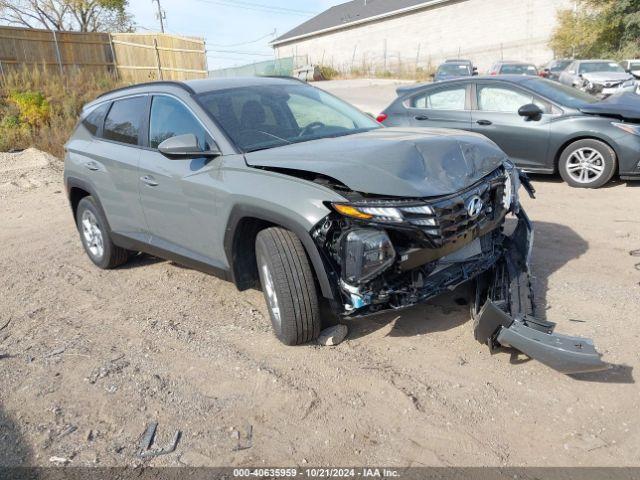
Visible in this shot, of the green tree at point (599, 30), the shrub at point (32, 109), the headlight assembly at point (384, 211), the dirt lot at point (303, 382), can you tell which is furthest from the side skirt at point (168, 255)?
the green tree at point (599, 30)

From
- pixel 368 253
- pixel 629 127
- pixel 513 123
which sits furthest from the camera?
pixel 513 123

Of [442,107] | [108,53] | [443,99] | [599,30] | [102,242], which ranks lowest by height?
[102,242]

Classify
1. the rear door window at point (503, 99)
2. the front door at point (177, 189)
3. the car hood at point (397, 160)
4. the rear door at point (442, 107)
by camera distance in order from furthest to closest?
1. the rear door at point (442, 107)
2. the rear door window at point (503, 99)
3. the front door at point (177, 189)
4. the car hood at point (397, 160)

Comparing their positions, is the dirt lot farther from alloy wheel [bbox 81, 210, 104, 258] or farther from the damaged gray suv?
alloy wheel [bbox 81, 210, 104, 258]

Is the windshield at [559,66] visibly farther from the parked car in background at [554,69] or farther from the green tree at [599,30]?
the green tree at [599,30]

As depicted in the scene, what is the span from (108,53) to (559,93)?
841 inches

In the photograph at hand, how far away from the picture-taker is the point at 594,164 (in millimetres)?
7312

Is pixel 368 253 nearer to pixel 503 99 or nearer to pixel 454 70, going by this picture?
pixel 503 99

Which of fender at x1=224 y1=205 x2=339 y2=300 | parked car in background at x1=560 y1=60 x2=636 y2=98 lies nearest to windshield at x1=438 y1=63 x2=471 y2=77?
parked car in background at x1=560 y1=60 x2=636 y2=98

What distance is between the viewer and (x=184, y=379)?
341cm

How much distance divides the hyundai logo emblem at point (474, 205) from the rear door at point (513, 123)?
481 cm

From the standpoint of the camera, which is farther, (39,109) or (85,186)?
(39,109)

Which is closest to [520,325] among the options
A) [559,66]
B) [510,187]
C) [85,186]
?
[510,187]

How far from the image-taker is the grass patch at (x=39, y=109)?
13.4 metres
